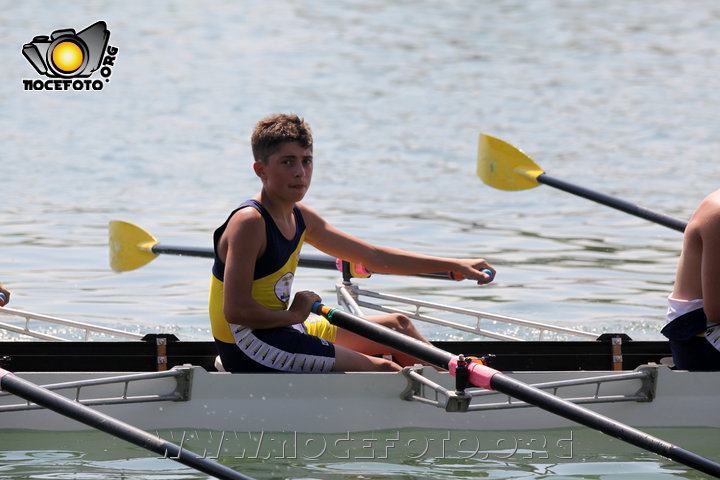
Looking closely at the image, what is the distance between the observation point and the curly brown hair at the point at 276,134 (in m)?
5.30

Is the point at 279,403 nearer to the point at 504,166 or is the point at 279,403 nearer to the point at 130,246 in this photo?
the point at 130,246

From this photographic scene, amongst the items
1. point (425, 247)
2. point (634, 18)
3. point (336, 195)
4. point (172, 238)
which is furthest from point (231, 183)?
point (634, 18)

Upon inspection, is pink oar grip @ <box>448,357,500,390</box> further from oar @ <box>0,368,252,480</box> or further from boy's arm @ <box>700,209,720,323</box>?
boy's arm @ <box>700,209,720,323</box>

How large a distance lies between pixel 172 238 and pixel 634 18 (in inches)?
820

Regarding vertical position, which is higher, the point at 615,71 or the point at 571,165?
the point at 615,71

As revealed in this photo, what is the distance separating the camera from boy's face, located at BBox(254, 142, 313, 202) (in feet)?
17.4

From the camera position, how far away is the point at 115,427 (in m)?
4.54

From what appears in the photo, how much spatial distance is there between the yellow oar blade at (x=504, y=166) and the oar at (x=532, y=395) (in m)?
3.77

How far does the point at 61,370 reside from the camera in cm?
598

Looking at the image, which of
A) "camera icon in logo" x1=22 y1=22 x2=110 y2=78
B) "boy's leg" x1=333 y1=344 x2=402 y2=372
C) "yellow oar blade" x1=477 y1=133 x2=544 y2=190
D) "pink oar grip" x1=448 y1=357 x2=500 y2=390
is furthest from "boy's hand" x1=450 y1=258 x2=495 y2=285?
"camera icon in logo" x1=22 y1=22 x2=110 y2=78

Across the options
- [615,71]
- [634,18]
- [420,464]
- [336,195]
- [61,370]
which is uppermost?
[634,18]

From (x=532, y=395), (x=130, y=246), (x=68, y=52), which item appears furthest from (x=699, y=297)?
(x=68, y=52)

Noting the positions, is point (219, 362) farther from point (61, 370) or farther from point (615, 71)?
point (615, 71)

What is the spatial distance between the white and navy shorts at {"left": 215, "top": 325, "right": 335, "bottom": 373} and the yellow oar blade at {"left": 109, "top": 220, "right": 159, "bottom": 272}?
2.87 meters
